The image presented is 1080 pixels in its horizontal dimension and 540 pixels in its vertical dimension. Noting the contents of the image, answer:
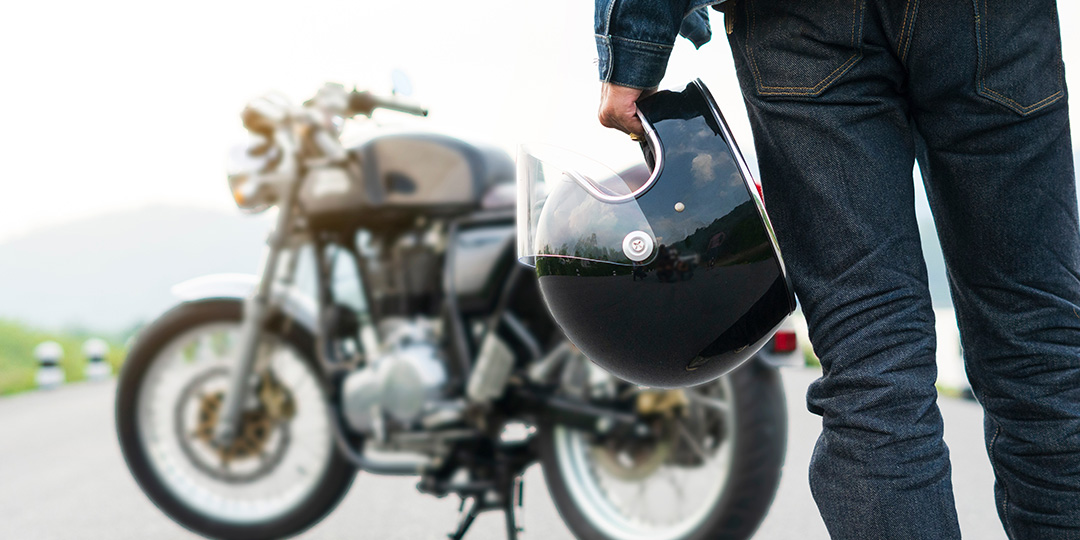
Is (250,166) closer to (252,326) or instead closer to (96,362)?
(252,326)

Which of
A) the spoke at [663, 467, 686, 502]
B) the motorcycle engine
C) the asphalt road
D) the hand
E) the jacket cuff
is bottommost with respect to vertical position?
the asphalt road

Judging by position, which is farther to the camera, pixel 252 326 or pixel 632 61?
pixel 252 326

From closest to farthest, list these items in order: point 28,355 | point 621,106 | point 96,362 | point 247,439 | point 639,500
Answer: point 621,106 → point 639,500 → point 247,439 → point 96,362 → point 28,355

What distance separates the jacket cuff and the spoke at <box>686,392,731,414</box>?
1.07 meters

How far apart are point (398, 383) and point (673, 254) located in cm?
130

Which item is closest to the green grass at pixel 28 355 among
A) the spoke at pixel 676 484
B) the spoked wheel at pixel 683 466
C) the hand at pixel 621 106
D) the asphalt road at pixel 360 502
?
the asphalt road at pixel 360 502

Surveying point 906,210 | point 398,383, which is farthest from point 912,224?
point 398,383

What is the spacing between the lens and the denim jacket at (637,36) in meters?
1.01

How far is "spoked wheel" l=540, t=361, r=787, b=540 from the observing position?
1882 mm

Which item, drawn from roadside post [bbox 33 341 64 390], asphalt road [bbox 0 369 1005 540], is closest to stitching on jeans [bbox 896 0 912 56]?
asphalt road [bbox 0 369 1005 540]

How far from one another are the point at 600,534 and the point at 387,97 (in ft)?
4.11

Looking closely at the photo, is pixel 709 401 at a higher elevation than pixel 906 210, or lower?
lower

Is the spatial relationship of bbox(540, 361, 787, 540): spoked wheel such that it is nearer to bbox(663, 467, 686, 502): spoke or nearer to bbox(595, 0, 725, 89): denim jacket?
bbox(663, 467, 686, 502): spoke

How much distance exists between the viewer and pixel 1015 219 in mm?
1029
